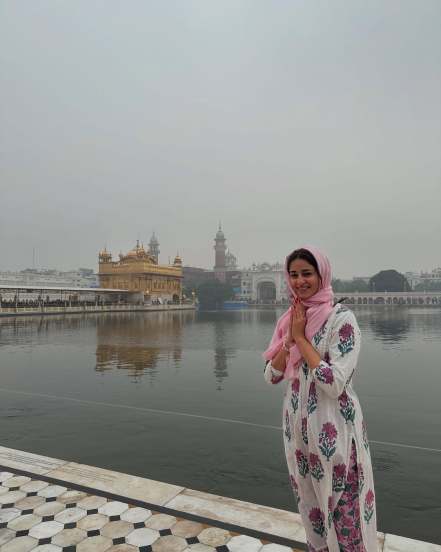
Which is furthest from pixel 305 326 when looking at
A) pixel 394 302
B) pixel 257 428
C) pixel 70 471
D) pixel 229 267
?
pixel 229 267

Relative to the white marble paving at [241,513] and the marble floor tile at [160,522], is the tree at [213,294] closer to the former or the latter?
the white marble paving at [241,513]

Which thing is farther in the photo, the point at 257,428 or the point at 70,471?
the point at 257,428

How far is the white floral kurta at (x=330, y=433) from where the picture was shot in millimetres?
1785

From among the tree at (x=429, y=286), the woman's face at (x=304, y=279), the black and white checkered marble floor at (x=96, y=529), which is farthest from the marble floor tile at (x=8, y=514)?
the tree at (x=429, y=286)

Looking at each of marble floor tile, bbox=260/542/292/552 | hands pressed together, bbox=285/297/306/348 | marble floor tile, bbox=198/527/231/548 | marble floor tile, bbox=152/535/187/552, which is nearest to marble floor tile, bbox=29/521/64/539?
marble floor tile, bbox=152/535/187/552

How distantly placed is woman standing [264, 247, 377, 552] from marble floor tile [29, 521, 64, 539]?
1.84 metres

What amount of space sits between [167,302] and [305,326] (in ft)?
207

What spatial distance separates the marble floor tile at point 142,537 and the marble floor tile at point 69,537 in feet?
1.01

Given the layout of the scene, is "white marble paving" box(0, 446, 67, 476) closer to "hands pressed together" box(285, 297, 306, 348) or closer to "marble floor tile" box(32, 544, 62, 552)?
"marble floor tile" box(32, 544, 62, 552)

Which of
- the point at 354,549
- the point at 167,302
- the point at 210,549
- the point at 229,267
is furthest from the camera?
the point at 229,267

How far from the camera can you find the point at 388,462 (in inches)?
170

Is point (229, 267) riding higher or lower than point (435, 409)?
higher

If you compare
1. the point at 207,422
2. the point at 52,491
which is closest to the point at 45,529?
the point at 52,491

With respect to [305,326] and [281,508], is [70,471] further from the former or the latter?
[305,326]
